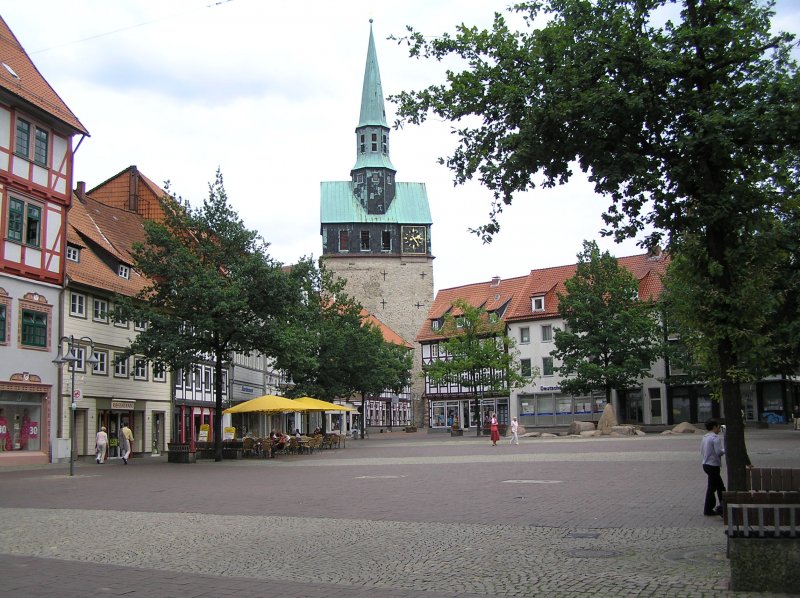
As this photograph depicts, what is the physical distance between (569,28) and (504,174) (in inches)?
73.8

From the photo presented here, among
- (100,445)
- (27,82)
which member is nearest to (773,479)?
(100,445)

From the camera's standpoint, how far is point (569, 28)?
1018 cm

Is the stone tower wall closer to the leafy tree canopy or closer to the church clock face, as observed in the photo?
the church clock face

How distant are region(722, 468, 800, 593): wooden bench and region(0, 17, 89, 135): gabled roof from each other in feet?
96.9

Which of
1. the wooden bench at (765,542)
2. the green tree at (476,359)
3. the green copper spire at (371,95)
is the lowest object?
the wooden bench at (765,542)

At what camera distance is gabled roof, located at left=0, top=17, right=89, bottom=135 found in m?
31.8

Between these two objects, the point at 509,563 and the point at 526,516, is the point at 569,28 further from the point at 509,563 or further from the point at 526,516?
the point at 526,516

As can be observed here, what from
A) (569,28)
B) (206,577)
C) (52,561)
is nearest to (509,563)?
(206,577)

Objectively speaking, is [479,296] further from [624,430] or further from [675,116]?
[675,116]

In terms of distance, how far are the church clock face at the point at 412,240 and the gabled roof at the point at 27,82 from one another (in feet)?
238

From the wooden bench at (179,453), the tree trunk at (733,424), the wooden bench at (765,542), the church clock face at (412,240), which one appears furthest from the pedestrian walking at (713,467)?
the church clock face at (412,240)

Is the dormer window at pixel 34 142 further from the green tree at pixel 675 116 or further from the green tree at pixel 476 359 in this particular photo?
the green tree at pixel 476 359

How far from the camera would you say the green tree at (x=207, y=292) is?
33125mm

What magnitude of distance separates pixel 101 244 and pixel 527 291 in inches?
1737
